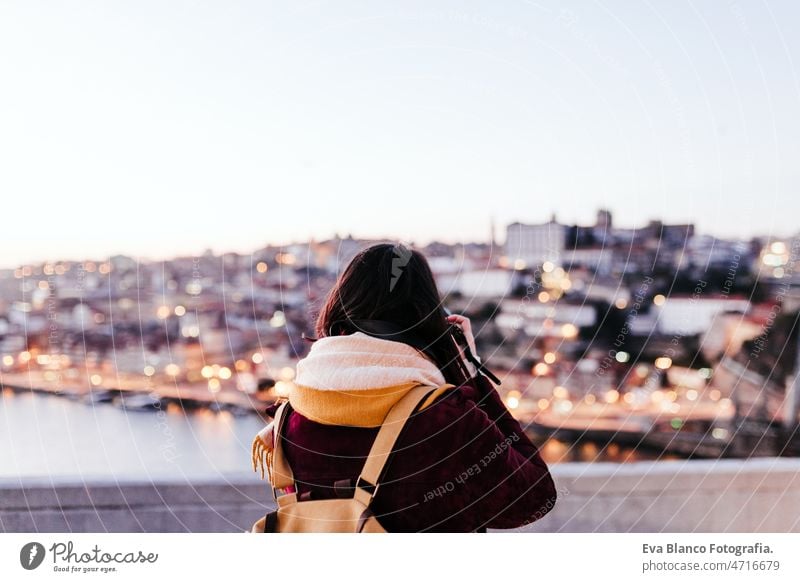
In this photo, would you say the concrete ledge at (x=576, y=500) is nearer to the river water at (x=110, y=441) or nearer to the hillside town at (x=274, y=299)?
the river water at (x=110, y=441)

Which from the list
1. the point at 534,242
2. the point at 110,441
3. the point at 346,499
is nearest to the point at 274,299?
the point at 110,441

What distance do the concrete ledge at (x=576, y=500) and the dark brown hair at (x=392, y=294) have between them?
58 cm

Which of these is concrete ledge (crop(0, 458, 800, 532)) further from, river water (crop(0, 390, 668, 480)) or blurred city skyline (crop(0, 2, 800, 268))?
blurred city skyline (crop(0, 2, 800, 268))

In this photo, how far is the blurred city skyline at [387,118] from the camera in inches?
44.4

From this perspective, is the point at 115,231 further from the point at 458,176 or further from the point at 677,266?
the point at 677,266

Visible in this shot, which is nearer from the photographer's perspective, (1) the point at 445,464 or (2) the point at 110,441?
(1) the point at 445,464

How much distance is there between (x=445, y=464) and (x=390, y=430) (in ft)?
0.22

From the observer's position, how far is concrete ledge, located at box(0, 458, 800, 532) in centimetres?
111

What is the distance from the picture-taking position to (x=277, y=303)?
1227 millimetres

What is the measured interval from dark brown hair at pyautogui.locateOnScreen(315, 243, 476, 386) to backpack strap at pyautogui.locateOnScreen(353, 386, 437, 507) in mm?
72

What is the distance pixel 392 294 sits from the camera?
0.66 m

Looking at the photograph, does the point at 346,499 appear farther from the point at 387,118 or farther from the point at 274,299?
the point at 387,118

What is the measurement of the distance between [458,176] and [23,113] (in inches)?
32.2
